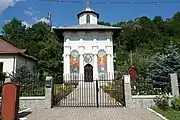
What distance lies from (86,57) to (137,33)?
1315 inches

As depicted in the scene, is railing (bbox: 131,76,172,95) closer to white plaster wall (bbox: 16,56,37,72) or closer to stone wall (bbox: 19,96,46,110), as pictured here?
stone wall (bbox: 19,96,46,110)

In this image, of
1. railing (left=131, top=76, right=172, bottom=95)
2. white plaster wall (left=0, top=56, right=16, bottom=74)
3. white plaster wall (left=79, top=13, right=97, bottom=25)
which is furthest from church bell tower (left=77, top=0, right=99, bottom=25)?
railing (left=131, top=76, right=172, bottom=95)

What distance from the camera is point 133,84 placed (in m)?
15.1

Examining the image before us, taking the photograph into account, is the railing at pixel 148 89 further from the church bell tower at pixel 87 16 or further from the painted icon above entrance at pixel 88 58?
the church bell tower at pixel 87 16

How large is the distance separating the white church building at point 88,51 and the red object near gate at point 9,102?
844 inches

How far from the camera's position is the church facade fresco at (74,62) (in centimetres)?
3228

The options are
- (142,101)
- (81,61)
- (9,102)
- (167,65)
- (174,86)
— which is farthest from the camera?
(81,61)

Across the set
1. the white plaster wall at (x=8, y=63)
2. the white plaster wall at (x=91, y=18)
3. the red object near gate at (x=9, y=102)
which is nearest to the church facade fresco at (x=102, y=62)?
the white plaster wall at (x=91, y=18)

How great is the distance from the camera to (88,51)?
33.0 m

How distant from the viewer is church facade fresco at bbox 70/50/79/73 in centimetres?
3228

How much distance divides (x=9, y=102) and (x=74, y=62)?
2242 centimetres

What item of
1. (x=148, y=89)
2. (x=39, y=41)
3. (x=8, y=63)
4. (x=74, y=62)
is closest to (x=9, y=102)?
(x=148, y=89)

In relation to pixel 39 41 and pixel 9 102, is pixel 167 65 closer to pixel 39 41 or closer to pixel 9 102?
pixel 9 102

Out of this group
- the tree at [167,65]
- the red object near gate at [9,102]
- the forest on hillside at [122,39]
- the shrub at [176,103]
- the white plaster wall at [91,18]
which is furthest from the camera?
the forest on hillside at [122,39]
